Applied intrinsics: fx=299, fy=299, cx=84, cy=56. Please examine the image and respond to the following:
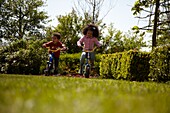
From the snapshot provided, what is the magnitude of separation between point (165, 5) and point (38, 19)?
1528 inches

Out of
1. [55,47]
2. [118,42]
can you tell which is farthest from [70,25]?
[55,47]

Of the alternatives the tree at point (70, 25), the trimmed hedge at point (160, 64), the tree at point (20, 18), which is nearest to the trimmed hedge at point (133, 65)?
the trimmed hedge at point (160, 64)

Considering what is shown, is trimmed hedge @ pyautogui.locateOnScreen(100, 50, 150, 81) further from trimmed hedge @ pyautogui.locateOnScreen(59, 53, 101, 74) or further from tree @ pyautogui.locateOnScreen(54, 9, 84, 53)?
tree @ pyautogui.locateOnScreen(54, 9, 84, 53)

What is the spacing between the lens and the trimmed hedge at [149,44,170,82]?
34.9 ft

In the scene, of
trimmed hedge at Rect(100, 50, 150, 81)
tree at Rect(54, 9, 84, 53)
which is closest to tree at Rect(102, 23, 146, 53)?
tree at Rect(54, 9, 84, 53)

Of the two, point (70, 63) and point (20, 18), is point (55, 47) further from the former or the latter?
point (20, 18)

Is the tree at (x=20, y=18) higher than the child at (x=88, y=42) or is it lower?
higher

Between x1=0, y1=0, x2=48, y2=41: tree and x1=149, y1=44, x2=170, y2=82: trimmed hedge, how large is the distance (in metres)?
42.6

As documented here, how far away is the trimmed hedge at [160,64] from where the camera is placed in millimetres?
10633

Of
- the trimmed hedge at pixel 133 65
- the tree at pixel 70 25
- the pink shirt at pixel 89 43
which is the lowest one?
the trimmed hedge at pixel 133 65

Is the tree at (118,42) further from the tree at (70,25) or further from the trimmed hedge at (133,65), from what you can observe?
the trimmed hedge at (133,65)

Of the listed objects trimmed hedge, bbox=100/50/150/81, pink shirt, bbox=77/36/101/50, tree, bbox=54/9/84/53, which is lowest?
trimmed hedge, bbox=100/50/150/81

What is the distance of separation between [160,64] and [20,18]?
4617cm

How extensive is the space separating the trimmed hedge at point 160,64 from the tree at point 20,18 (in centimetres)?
4259
